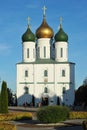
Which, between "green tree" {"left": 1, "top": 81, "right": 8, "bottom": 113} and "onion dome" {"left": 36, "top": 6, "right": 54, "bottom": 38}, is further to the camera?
"onion dome" {"left": 36, "top": 6, "right": 54, "bottom": 38}

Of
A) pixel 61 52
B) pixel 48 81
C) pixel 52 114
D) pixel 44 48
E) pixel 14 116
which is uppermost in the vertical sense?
pixel 44 48

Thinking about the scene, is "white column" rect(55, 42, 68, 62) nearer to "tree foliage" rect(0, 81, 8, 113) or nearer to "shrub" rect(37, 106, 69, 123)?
"tree foliage" rect(0, 81, 8, 113)

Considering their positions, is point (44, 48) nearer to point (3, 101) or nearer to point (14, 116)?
point (3, 101)

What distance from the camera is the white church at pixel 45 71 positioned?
258 feet

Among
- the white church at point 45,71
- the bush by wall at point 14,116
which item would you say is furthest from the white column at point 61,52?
the bush by wall at point 14,116

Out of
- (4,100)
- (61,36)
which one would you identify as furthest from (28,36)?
(4,100)

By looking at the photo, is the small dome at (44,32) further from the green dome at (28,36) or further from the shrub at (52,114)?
the shrub at (52,114)

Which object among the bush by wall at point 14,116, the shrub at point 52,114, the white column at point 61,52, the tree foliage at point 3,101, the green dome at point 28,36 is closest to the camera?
the shrub at point 52,114

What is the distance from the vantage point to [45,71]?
79.8 metres

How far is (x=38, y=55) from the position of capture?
8081cm

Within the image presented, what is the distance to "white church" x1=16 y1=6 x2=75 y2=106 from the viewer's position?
258 feet

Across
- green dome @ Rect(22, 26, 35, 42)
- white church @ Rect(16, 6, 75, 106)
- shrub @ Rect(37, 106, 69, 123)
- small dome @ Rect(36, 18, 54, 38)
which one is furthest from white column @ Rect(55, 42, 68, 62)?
shrub @ Rect(37, 106, 69, 123)

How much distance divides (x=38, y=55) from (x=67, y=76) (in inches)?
249

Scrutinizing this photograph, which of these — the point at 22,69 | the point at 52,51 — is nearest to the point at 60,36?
the point at 52,51
